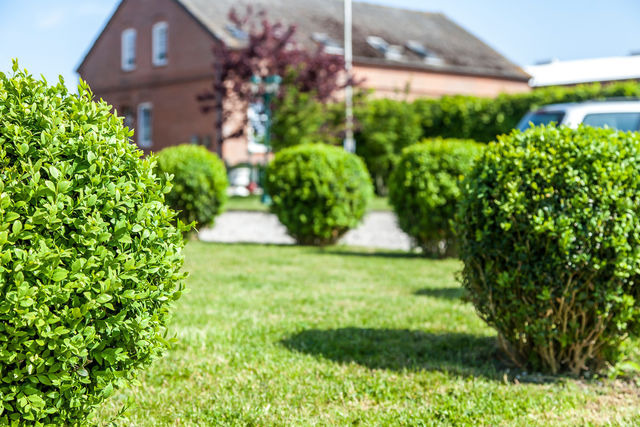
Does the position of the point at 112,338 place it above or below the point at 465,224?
below

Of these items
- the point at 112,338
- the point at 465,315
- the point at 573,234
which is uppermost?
the point at 573,234

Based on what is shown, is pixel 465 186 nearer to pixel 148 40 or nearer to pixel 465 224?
pixel 465 224

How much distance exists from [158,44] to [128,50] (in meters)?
2.64

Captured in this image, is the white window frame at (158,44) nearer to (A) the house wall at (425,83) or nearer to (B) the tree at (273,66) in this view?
(A) the house wall at (425,83)

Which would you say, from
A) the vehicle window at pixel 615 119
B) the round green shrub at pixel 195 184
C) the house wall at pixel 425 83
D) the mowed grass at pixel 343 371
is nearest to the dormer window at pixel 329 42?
the house wall at pixel 425 83

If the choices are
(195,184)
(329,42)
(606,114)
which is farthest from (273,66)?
(606,114)

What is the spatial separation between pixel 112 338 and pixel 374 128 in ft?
80.3

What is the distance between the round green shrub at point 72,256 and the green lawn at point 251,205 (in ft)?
52.3

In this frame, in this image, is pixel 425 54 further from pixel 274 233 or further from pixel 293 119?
pixel 274 233

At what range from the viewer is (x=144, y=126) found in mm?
34469

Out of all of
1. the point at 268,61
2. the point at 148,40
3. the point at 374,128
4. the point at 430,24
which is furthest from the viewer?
the point at 430,24

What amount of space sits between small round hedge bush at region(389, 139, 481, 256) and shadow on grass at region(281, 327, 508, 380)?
4589 mm

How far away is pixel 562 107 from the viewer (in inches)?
459

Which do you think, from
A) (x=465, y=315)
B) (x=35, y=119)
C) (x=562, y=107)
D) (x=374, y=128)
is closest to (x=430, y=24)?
(x=374, y=128)
